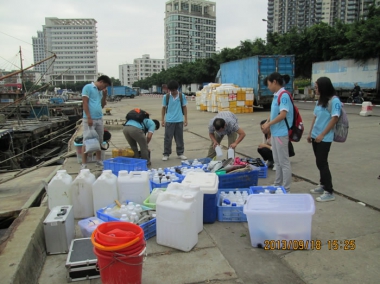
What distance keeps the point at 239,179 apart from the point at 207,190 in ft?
3.80

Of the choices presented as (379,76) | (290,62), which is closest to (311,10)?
(379,76)

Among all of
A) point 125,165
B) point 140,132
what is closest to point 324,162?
point 125,165

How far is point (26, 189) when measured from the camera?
683 centimetres

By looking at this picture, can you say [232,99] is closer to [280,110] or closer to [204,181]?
[280,110]

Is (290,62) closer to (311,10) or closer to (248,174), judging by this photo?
(248,174)

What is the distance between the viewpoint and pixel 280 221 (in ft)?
9.95

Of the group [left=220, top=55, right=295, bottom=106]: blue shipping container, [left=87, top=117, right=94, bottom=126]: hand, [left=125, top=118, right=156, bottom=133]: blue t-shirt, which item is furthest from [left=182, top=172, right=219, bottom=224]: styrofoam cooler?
[left=220, top=55, right=295, bottom=106]: blue shipping container

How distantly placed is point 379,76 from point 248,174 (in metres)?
23.0

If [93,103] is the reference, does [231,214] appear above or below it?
below

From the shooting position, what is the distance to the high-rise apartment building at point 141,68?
525ft

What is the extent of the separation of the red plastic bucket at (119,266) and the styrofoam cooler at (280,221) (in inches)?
45.5

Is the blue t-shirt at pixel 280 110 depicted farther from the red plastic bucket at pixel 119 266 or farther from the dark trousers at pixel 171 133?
the dark trousers at pixel 171 133

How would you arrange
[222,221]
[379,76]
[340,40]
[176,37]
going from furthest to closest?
1. [176,37]
2. [340,40]
3. [379,76]
4. [222,221]

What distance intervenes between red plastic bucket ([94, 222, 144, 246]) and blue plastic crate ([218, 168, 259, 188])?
2.09 m
